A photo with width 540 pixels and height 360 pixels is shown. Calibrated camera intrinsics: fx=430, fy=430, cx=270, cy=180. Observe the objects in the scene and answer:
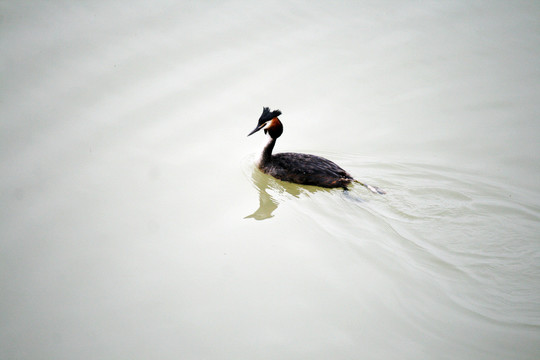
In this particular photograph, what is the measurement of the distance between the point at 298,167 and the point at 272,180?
0.52m

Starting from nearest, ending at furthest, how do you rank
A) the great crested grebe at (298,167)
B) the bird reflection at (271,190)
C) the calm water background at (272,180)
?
the calm water background at (272,180) → the bird reflection at (271,190) → the great crested grebe at (298,167)

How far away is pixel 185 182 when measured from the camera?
5914 mm

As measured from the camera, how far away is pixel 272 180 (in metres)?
6.45

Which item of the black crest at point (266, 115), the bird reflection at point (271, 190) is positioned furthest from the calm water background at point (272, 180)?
the black crest at point (266, 115)

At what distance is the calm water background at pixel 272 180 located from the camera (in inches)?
155

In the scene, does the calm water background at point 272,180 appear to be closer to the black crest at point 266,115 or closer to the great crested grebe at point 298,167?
the great crested grebe at point 298,167

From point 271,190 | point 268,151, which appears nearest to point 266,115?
point 268,151

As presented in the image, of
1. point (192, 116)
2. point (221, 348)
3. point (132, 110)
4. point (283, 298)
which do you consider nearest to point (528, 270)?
point (283, 298)

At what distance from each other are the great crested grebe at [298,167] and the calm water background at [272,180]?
18 cm

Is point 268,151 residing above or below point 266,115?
below

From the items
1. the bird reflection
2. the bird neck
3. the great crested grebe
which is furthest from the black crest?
the bird reflection

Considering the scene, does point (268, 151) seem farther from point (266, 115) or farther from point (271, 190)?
point (271, 190)

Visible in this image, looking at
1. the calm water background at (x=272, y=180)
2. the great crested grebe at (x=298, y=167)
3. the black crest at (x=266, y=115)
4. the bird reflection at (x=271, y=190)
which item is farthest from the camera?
the black crest at (x=266, y=115)

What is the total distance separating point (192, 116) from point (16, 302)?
13.0 feet
